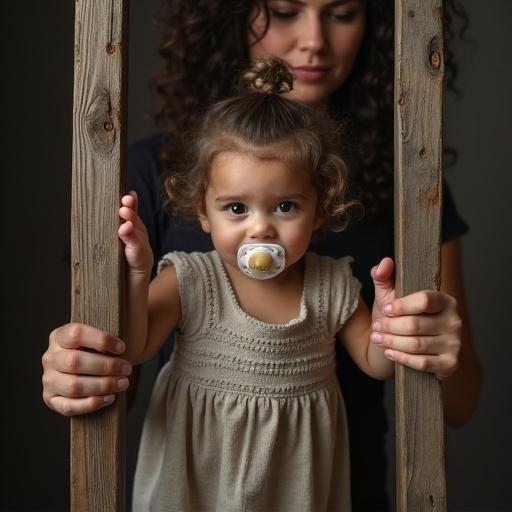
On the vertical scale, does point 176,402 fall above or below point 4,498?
above

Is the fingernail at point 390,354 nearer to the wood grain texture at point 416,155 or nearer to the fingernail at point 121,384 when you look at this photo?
the wood grain texture at point 416,155

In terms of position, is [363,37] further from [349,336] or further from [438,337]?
[438,337]

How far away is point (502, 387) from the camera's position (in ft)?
9.64

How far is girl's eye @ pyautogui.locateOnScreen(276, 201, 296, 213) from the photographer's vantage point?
140cm

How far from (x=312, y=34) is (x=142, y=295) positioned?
2.31ft

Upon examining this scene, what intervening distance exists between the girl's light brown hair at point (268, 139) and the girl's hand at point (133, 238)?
19 cm

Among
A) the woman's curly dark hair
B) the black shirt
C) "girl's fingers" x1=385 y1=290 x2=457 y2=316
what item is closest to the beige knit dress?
"girl's fingers" x1=385 y1=290 x2=457 y2=316

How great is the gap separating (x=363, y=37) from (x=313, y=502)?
99 centimetres

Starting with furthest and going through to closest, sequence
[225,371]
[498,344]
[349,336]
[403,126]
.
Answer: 1. [498,344]
2. [349,336]
3. [225,371]
4. [403,126]

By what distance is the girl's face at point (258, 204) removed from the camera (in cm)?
137

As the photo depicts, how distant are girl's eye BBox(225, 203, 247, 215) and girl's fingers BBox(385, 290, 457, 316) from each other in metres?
0.27

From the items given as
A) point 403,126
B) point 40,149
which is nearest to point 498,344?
point 40,149

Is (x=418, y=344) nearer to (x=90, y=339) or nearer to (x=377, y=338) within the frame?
(x=377, y=338)

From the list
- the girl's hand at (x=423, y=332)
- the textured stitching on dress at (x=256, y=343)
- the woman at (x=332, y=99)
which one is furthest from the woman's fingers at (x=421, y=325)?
the woman at (x=332, y=99)
